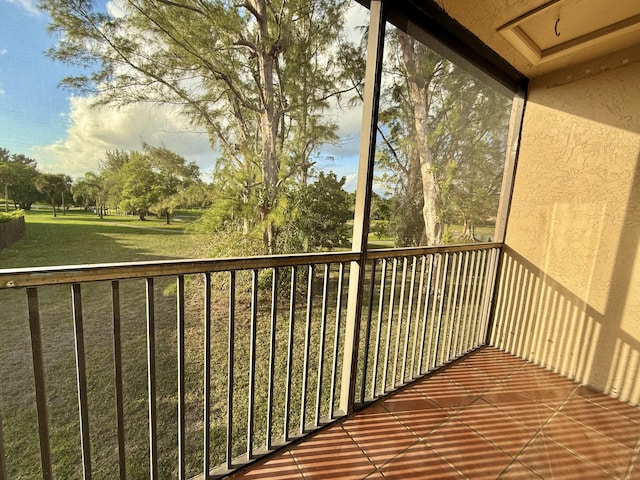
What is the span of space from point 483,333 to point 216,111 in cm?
503

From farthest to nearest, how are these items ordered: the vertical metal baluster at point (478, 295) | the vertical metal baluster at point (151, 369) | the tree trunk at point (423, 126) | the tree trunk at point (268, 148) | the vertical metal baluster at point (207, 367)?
the tree trunk at point (423, 126)
the tree trunk at point (268, 148)
the vertical metal baluster at point (478, 295)
the vertical metal baluster at point (207, 367)
the vertical metal baluster at point (151, 369)

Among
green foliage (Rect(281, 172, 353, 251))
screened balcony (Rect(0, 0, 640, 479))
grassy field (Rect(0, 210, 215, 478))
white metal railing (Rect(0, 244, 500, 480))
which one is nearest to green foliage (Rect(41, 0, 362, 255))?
green foliage (Rect(281, 172, 353, 251))

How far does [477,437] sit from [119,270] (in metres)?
2.08

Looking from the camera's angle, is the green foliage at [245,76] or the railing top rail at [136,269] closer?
the railing top rail at [136,269]

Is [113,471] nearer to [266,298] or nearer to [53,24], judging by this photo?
[53,24]

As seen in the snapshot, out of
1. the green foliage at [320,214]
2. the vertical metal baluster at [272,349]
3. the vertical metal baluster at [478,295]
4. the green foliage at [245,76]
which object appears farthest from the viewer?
the green foliage at [320,214]

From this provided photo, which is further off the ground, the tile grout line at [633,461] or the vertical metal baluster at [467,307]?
the vertical metal baluster at [467,307]

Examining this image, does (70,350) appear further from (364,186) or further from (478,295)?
(478,295)

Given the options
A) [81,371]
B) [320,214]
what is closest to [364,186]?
[81,371]

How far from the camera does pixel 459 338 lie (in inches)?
107

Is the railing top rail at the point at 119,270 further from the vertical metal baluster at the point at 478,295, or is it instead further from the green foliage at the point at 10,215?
the vertical metal baluster at the point at 478,295

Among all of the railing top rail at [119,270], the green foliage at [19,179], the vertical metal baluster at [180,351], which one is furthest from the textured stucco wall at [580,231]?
the green foliage at [19,179]

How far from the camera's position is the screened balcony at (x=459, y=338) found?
141 cm

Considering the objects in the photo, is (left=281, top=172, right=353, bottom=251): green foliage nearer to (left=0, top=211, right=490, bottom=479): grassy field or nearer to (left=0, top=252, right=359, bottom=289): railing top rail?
(left=0, top=211, right=490, bottom=479): grassy field
